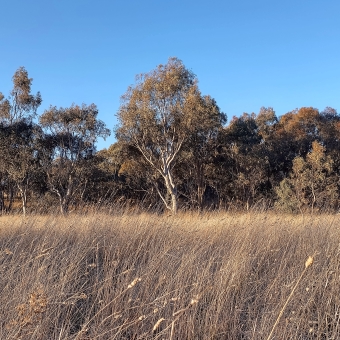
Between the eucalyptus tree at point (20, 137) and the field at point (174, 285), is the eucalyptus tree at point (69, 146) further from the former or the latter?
the field at point (174, 285)

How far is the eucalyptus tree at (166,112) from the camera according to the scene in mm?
20859

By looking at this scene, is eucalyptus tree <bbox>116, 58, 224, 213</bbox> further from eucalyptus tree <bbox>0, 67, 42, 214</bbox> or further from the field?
the field

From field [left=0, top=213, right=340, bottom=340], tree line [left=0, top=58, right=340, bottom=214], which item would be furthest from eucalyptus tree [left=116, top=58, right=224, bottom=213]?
field [left=0, top=213, right=340, bottom=340]

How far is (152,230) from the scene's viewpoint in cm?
550

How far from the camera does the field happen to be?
8.25 feet

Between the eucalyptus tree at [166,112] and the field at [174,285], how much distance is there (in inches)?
607

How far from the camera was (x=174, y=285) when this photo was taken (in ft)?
10.7

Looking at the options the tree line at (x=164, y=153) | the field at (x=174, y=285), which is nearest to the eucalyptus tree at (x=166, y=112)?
the tree line at (x=164, y=153)

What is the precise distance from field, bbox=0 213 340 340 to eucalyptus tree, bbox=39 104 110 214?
18.7m

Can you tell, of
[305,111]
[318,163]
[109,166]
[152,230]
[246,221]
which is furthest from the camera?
[305,111]

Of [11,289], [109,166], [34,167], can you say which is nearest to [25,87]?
[34,167]

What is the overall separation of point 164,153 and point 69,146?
21.3 ft

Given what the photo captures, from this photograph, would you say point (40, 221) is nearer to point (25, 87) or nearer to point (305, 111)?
point (25, 87)

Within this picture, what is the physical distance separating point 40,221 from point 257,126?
80.6 feet
